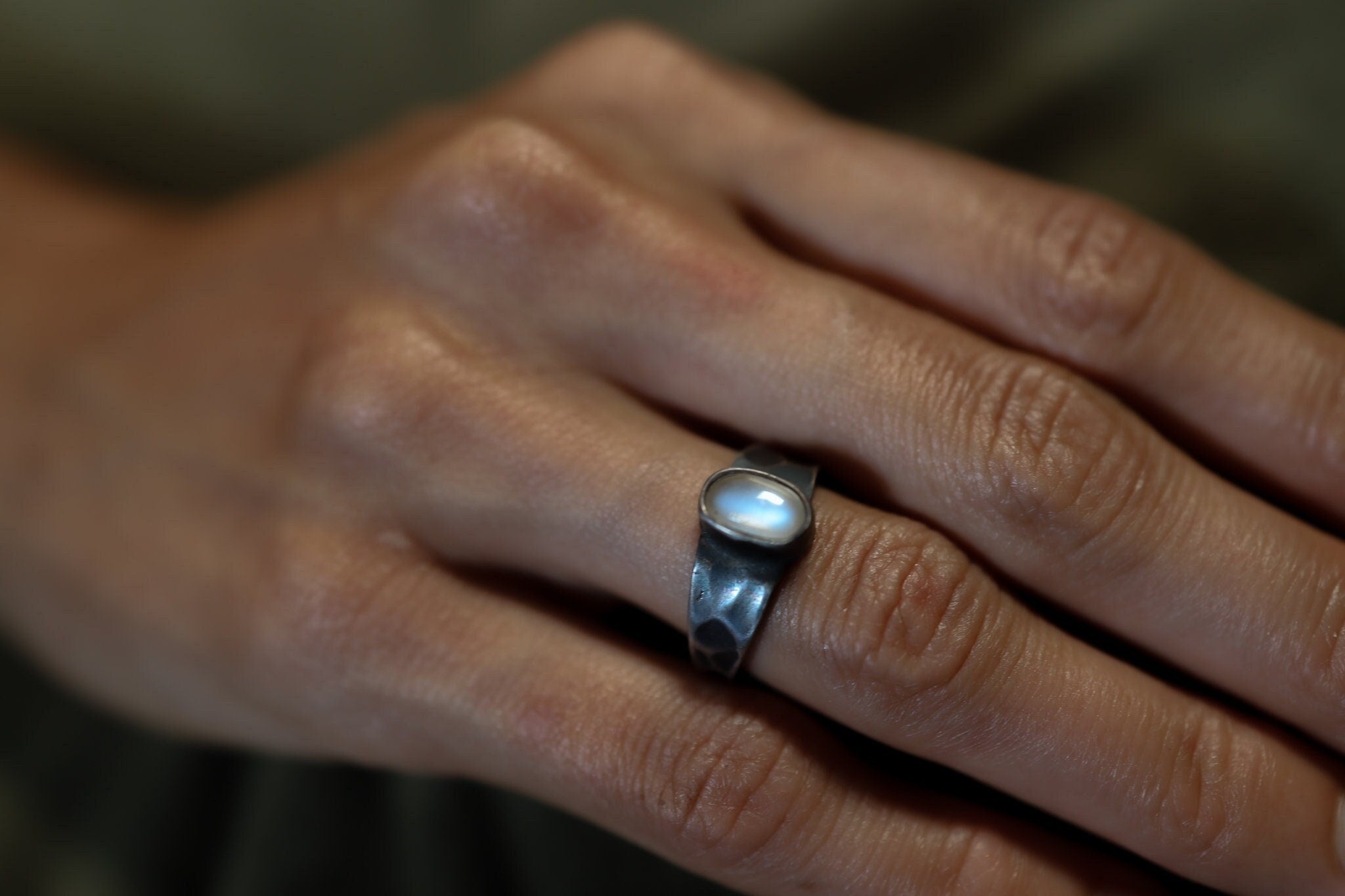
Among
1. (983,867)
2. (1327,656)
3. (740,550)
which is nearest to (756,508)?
(740,550)

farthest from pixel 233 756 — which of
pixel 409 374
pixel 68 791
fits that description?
pixel 409 374

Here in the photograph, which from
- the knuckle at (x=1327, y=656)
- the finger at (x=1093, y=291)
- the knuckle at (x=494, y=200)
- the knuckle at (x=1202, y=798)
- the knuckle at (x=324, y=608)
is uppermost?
the finger at (x=1093, y=291)

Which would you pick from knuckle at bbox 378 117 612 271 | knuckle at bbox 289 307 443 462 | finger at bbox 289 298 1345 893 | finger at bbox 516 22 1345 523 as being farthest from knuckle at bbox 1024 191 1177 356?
knuckle at bbox 289 307 443 462

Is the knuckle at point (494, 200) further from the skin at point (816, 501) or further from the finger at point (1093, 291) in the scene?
the finger at point (1093, 291)

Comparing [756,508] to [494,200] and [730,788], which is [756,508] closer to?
[730,788]

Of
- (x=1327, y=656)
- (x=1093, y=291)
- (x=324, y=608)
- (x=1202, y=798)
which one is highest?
(x=1093, y=291)

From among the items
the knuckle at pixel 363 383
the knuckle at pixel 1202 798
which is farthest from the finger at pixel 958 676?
the knuckle at pixel 363 383

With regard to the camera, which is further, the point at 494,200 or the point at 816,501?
the point at 494,200
